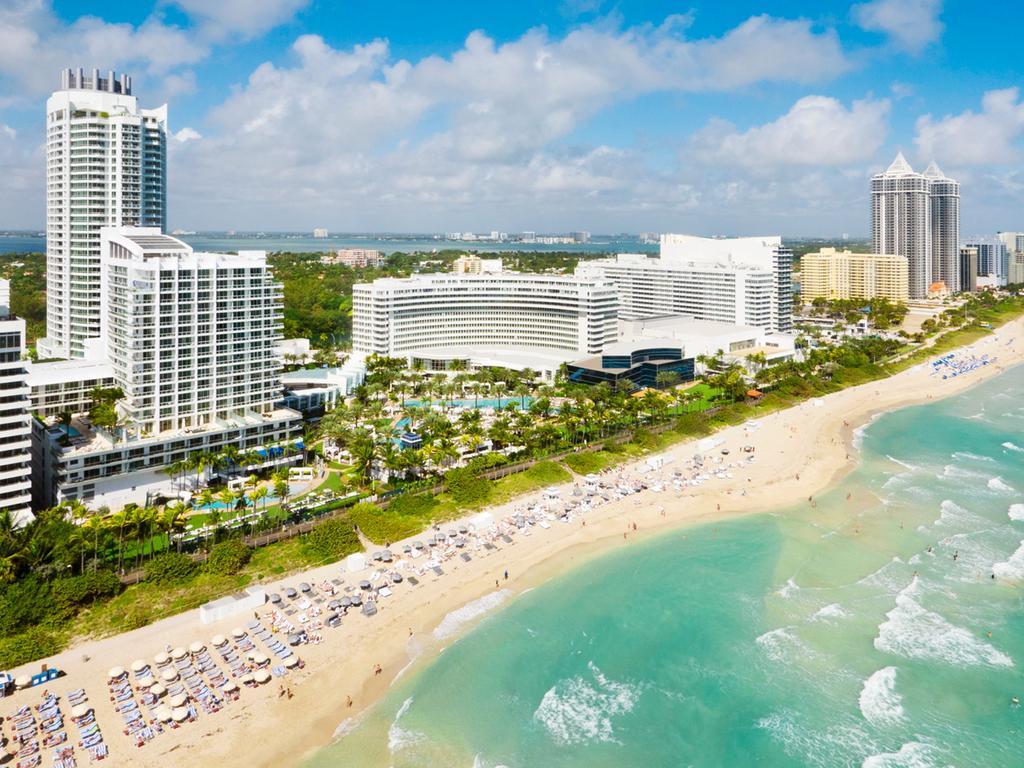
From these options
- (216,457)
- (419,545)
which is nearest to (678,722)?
(419,545)

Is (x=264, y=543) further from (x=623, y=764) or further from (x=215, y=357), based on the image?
(x=623, y=764)

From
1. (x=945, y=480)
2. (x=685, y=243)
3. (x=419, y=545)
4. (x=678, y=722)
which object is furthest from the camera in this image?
(x=685, y=243)

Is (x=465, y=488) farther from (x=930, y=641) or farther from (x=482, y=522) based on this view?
(x=930, y=641)

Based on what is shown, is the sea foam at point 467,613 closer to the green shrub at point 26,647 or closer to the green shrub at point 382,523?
the green shrub at point 382,523

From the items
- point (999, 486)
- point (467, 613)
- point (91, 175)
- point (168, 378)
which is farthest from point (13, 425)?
point (999, 486)

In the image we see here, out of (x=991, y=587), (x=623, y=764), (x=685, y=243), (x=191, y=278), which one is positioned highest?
(x=685, y=243)

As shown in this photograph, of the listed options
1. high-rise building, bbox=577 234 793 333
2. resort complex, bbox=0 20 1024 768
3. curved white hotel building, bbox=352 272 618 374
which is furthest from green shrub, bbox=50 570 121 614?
high-rise building, bbox=577 234 793 333

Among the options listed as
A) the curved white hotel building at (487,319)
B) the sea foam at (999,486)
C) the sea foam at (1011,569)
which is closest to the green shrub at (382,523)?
the sea foam at (1011,569)
